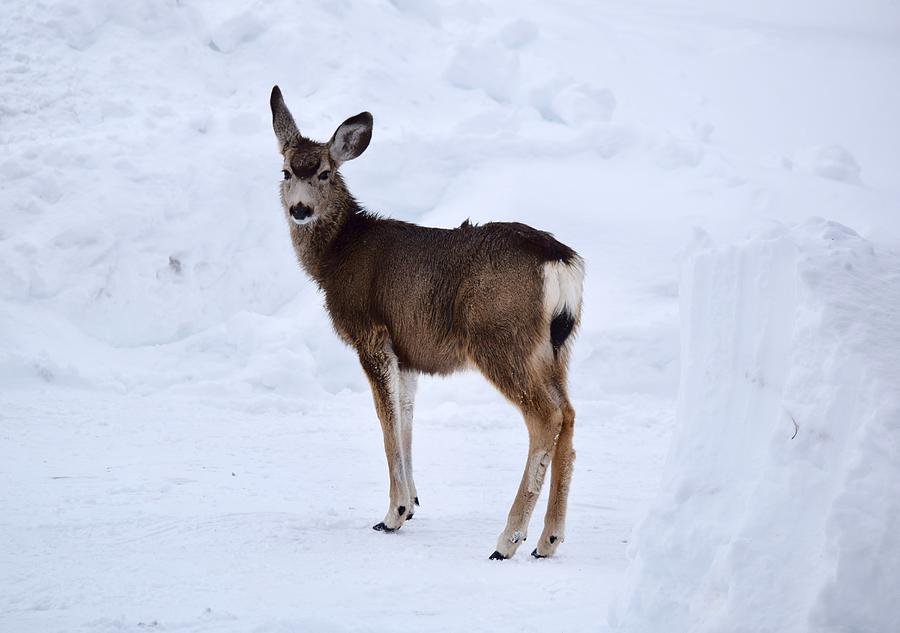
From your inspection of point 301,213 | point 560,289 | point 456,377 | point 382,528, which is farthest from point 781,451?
point 456,377

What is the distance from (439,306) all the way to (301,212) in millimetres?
1574

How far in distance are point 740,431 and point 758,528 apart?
49cm

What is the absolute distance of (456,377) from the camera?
11.9 metres

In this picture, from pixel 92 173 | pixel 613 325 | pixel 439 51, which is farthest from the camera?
pixel 439 51

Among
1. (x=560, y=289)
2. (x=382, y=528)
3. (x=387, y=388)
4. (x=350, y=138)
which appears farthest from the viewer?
(x=350, y=138)

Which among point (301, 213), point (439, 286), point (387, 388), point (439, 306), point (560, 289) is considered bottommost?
point (387, 388)

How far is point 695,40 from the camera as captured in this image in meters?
24.4

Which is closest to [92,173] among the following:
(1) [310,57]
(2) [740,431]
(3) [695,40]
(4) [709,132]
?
(1) [310,57]

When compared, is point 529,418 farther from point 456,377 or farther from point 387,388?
point 456,377

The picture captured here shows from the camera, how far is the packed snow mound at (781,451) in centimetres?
316

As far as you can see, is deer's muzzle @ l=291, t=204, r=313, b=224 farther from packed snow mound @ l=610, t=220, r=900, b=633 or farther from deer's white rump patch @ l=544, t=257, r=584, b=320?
packed snow mound @ l=610, t=220, r=900, b=633

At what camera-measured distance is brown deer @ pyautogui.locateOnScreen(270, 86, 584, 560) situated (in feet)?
20.7

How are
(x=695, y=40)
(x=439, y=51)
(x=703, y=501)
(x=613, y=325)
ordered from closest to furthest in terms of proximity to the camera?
(x=703, y=501)
(x=613, y=325)
(x=439, y=51)
(x=695, y=40)

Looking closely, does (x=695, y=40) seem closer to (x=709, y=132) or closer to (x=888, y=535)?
(x=709, y=132)
